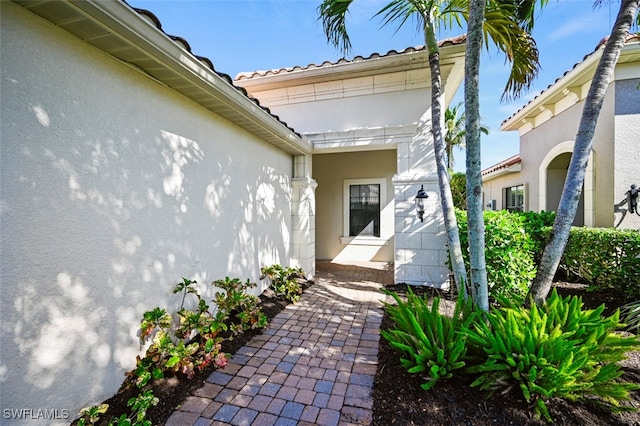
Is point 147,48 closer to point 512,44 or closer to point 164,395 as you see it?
point 164,395

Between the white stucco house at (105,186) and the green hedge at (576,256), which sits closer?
the white stucco house at (105,186)

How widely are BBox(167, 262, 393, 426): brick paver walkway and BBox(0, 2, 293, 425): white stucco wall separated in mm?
983

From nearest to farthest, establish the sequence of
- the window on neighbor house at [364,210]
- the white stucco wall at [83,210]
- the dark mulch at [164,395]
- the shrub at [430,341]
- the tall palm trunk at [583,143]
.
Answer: the white stucco wall at [83,210] → the dark mulch at [164,395] → the shrub at [430,341] → the tall palm trunk at [583,143] → the window on neighbor house at [364,210]

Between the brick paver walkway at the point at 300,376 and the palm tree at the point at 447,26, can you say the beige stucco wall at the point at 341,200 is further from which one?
the palm tree at the point at 447,26

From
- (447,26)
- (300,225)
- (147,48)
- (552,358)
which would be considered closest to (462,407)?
(552,358)

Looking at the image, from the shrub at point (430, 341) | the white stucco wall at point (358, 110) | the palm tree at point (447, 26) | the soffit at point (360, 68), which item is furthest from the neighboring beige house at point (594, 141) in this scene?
the shrub at point (430, 341)

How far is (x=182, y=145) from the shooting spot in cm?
329

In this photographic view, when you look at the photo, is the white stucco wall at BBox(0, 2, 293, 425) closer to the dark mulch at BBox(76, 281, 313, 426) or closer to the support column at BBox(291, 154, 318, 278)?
the dark mulch at BBox(76, 281, 313, 426)

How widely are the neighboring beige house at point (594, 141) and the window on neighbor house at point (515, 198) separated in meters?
0.90

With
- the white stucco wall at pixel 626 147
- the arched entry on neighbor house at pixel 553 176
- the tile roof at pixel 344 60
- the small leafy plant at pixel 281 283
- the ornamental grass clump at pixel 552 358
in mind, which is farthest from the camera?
the arched entry on neighbor house at pixel 553 176

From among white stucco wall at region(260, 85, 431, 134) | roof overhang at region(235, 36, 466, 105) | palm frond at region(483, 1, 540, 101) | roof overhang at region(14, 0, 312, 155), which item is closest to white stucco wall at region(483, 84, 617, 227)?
palm frond at region(483, 1, 540, 101)

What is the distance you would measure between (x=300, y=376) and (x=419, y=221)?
418 cm

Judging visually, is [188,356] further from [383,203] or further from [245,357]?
[383,203]

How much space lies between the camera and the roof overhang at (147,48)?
6.37ft
